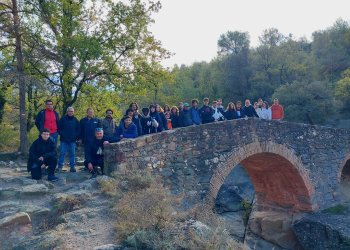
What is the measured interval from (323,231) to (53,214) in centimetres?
928

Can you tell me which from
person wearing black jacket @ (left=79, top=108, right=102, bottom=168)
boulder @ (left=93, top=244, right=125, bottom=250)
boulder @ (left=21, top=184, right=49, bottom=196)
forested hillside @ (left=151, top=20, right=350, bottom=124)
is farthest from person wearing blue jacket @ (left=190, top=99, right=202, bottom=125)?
forested hillside @ (left=151, top=20, right=350, bottom=124)

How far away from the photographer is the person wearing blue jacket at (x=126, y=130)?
7.65 m

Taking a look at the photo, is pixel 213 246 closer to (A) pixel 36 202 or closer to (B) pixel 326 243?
(A) pixel 36 202

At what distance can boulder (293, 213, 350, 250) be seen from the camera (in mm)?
11253

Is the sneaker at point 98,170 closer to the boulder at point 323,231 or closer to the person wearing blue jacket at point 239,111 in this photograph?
the person wearing blue jacket at point 239,111

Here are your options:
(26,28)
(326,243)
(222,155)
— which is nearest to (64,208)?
(222,155)

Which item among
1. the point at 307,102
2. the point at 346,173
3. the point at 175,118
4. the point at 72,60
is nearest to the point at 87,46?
the point at 72,60

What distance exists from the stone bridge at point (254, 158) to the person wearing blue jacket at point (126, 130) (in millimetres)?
487

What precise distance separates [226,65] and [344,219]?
2156cm

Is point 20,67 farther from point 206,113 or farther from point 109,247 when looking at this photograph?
point 109,247

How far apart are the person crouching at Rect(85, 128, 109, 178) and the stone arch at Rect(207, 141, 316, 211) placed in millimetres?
2991

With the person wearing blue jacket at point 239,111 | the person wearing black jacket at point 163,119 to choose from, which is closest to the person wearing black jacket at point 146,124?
the person wearing black jacket at point 163,119

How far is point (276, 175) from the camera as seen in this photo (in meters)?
13.1

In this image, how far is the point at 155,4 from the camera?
42.3 feet
